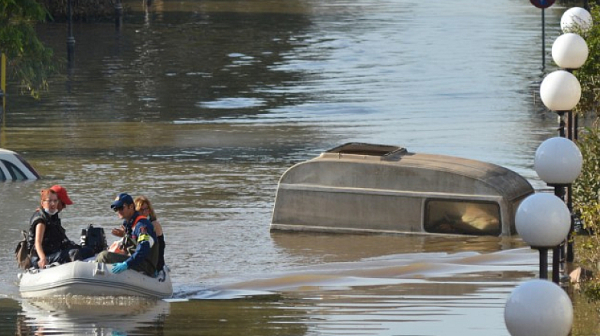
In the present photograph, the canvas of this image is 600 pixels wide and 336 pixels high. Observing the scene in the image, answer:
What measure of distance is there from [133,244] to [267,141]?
58.1ft

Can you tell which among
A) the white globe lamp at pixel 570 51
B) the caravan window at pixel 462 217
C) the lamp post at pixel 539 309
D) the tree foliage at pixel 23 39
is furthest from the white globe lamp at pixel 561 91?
the tree foliage at pixel 23 39

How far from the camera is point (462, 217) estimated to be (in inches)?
977

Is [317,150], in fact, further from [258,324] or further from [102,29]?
[102,29]

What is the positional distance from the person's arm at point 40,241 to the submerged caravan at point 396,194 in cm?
663

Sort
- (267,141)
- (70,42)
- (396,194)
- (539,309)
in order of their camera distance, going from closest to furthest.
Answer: (539,309) < (396,194) < (267,141) < (70,42)

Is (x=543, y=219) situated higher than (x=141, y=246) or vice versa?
(x=543, y=219)

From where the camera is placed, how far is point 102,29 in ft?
228

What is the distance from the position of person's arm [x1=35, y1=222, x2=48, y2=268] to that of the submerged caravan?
663 cm

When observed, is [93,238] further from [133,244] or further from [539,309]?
[539,309]

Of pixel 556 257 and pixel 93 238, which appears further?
pixel 93 238

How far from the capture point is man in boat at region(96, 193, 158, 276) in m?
18.8

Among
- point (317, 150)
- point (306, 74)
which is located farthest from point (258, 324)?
point (306, 74)

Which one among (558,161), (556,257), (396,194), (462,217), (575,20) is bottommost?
(462,217)

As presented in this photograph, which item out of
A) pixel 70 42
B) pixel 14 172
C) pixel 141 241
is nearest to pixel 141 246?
pixel 141 241
